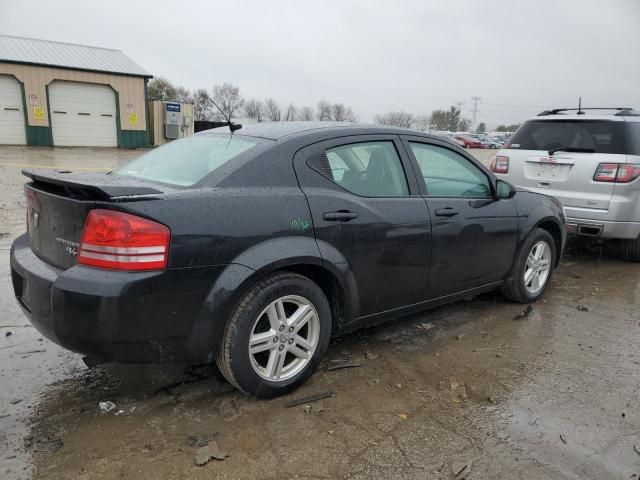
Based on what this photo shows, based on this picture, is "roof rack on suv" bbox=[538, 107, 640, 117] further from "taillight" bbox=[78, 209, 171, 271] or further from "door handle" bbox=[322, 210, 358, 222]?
"taillight" bbox=[78, 209, 171, 271]

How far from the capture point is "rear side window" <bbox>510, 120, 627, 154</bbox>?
19.0 ft

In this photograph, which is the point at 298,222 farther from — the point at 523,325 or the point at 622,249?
the point at 622,249

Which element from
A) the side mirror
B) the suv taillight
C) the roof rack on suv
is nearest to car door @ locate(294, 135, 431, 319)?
the side mirror

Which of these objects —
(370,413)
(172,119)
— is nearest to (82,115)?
(172,119)

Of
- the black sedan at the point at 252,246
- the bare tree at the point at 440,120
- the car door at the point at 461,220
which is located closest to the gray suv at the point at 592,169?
the car door at the point at 461,220

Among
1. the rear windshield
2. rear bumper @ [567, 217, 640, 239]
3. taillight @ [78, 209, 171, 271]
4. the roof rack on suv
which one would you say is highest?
the roof rack on suv

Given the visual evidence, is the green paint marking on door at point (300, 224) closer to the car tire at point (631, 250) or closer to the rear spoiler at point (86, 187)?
the rear spoiler at point (86, 187)

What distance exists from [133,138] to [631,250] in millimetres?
24428

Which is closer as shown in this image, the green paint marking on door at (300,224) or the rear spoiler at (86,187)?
the rear spoiler at (86,187)

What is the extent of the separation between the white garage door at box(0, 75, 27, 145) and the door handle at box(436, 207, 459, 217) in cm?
2480

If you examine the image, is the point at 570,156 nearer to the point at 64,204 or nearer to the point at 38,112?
the point at 64,204

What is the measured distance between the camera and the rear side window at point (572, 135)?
19.0 ft

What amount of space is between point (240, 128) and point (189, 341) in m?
1.61

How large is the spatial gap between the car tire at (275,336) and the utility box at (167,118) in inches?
1037
